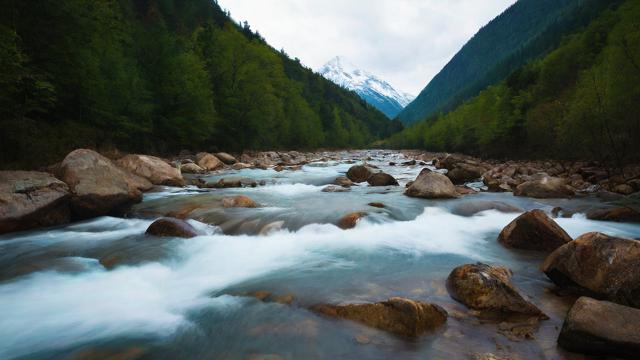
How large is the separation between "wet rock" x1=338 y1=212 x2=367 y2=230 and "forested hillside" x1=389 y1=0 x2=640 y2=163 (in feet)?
51.8

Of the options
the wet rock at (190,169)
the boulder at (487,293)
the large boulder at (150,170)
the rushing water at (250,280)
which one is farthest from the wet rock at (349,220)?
the wet rock at (190,169)

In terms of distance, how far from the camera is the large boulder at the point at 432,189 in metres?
14.5

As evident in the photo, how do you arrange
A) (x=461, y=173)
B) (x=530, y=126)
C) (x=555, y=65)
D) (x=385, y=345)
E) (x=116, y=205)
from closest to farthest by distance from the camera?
(x=385, y=345), (x=116, y=205), (x=461, y=173), (x=530, y=126), (x=555, y=65)

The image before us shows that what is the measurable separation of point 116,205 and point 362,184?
38.7ft

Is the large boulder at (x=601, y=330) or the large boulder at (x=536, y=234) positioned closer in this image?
the large boulder at (x=601, y=330)

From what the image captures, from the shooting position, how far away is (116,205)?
1164cm

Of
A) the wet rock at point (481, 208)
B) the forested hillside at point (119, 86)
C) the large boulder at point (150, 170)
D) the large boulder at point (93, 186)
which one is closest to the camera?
the large boulder at point (93, 186)

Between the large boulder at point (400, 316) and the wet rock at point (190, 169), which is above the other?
the wet rock at point (190, 169)

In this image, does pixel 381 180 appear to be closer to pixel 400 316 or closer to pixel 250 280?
pixel 250 280

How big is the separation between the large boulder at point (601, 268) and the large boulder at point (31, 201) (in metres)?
11.4

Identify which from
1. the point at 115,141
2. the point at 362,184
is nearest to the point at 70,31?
the point at 115,141

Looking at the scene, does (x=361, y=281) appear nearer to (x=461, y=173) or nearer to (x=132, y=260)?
(x=132, y=260)

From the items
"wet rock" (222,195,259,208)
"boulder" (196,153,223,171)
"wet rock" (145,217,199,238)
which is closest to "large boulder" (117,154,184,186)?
"wet rock" (222,195,259,208)

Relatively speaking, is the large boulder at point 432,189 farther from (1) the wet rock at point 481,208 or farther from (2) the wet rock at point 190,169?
(2) the wet rock at point 190,169
